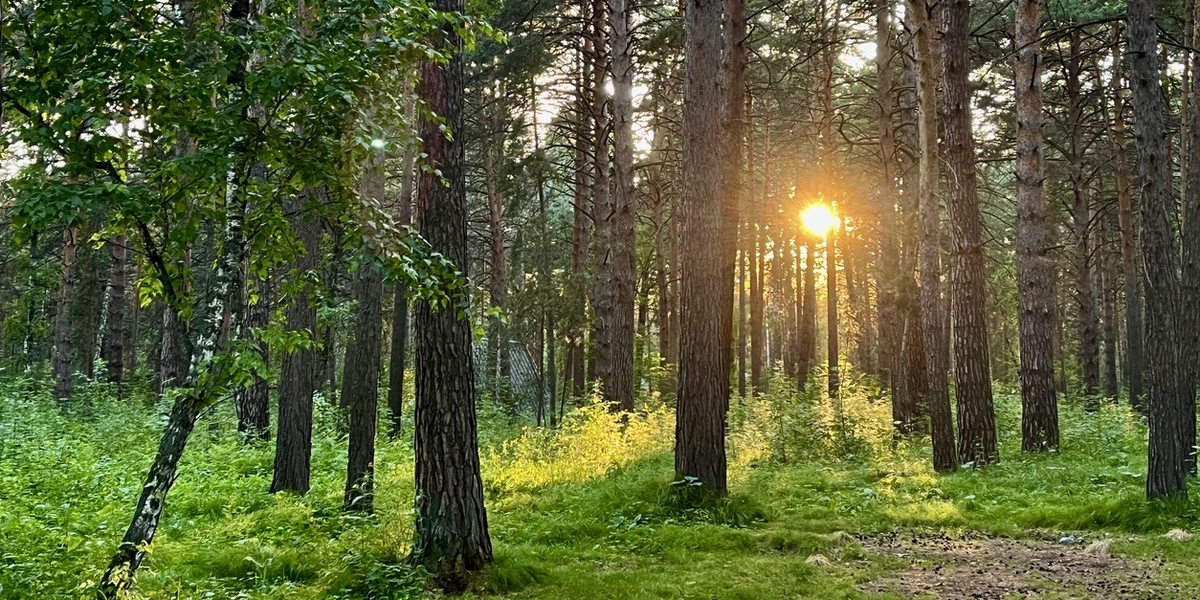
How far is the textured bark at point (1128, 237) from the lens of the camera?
15.6 m

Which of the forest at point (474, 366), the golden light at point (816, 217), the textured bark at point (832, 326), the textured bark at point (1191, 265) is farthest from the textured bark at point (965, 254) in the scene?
the golden light at point (816, 217)

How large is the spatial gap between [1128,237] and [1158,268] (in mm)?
10857

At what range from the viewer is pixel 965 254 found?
981cm

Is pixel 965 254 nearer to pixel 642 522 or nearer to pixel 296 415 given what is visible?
pixel 642 522

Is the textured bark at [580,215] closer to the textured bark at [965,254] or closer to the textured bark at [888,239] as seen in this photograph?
the textured bark at [888,239]

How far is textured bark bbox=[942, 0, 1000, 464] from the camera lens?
964 cm

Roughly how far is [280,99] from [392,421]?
Result: 11.8 m

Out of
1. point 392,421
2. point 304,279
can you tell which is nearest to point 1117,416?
point 392,421

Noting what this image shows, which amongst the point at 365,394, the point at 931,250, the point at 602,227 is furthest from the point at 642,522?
the point at 602,227

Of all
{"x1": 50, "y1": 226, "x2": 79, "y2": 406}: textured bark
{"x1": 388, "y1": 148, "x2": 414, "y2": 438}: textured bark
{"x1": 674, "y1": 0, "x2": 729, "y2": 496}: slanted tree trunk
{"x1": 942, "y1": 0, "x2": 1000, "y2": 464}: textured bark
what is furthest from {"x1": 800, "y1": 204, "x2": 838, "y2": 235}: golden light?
{"x1": 50, "y1": 226, "x2": 79, "y2": 406}: textured bark

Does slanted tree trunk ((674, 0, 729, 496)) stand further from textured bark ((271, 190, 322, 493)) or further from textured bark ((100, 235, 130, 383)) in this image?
textured bark ((100, 235, 130, 383))

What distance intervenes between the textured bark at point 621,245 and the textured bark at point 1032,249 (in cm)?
609

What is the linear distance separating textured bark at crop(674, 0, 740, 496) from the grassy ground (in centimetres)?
56

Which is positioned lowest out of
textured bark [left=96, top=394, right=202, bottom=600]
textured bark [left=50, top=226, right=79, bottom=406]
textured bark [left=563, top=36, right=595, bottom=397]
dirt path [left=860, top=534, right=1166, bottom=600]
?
dirt path [left=860, top=534, right=1166, bottom=600]
